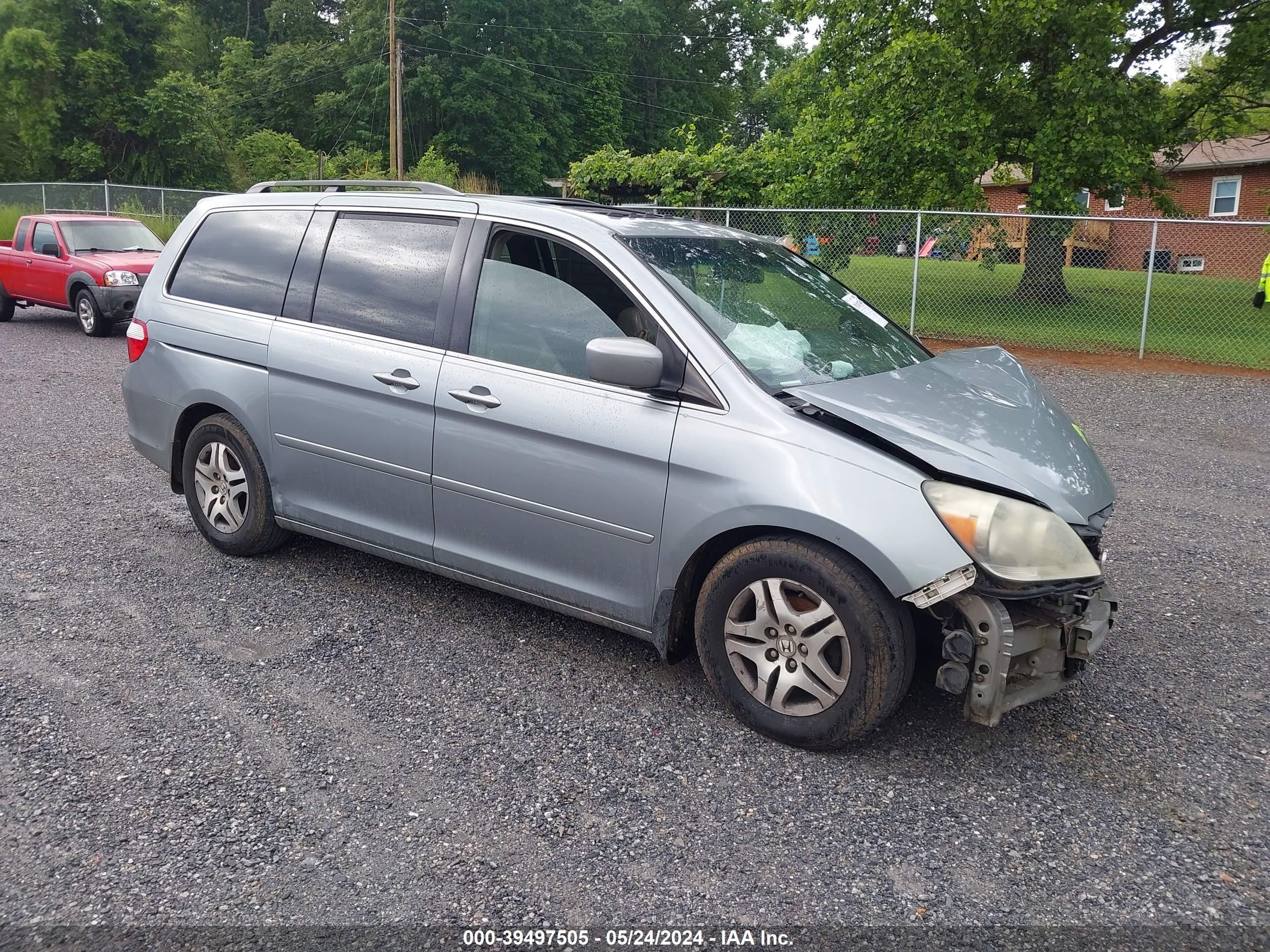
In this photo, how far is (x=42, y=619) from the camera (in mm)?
4633

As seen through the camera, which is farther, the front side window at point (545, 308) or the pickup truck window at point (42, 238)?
the pickup truck window at point (42, 238)

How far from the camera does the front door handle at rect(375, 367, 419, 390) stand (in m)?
4.39

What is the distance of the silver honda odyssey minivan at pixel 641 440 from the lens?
3373 millimetres

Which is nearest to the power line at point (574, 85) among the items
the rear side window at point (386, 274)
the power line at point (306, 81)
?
the power line at point (306, 81)

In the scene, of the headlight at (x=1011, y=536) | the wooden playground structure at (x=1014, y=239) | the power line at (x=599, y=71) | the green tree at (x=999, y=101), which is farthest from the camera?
the power line at (x=599, y=71)

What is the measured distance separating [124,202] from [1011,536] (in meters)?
28.1

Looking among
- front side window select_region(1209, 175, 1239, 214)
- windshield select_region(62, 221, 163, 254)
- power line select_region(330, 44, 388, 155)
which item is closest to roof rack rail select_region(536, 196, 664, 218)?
windshield select_region(62, 221, 163, 254)

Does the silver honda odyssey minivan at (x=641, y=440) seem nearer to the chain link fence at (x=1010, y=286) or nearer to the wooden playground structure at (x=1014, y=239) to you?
the chain link fence at (x=1010, y=286)

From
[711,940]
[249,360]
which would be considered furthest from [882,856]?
[249,360]

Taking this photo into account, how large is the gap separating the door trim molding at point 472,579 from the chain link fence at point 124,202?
22.6 metres

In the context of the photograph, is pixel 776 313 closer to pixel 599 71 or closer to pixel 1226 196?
pixel 1226 196

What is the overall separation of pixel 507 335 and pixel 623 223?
0.69m

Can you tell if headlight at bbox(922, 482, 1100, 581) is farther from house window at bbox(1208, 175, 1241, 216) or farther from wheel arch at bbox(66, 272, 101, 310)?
house window at bbox(1208, 175, 1241, 216)

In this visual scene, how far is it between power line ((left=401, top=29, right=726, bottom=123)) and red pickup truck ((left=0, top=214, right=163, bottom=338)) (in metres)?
45.0
